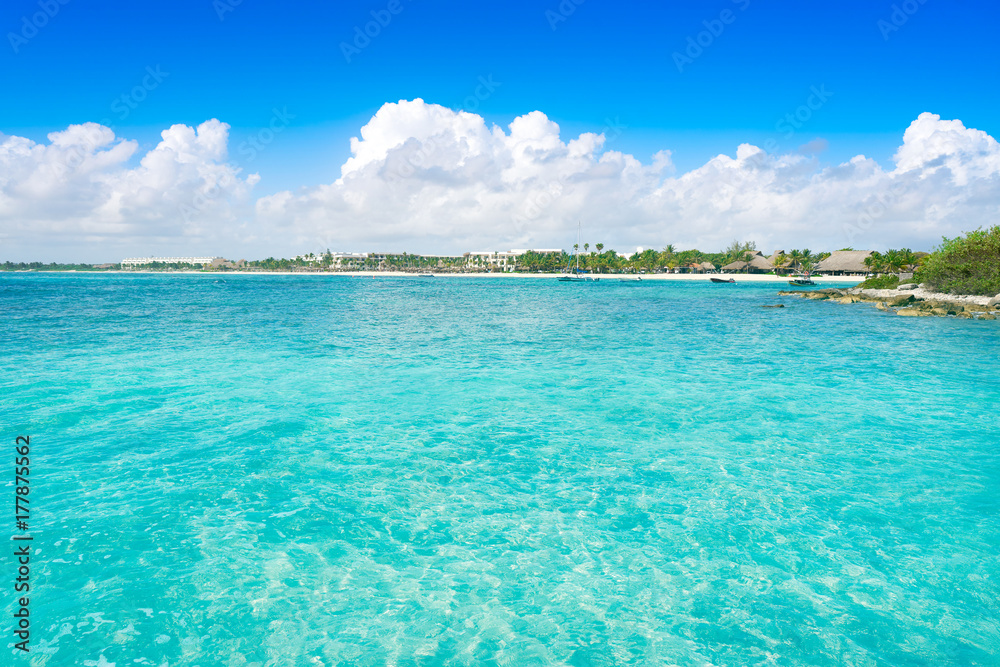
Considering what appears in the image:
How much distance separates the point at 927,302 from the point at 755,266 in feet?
443

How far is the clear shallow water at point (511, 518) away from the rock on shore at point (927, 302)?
1175 inches

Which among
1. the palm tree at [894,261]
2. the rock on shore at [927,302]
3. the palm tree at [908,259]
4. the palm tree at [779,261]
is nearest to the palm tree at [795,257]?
the palm tree at [779,261]

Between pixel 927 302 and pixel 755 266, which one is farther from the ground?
pixel 755 266

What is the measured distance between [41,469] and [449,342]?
2139 centimetres

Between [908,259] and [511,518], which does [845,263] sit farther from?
[511,518]

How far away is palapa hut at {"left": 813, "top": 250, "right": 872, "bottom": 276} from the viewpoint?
13738 cm

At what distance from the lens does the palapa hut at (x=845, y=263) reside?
137 meters

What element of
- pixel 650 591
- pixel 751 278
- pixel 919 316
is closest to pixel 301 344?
pixel 650 591

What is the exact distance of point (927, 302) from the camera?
50.2 meters

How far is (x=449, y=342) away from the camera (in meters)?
31.3

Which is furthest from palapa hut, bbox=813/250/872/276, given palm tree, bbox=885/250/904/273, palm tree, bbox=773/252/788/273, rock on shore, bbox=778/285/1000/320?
rock on shore, bbox=778/285/1000/320

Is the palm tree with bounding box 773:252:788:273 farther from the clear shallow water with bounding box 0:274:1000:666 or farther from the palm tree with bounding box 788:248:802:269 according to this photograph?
the clear shallow water with bounding box 0:274:1000:666

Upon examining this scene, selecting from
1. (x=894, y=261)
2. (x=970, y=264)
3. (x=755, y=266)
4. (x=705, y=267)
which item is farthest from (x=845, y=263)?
(x=970, y=264)

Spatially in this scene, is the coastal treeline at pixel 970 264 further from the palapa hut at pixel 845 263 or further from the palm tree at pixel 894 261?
the palapa hut at pixel 845 263
